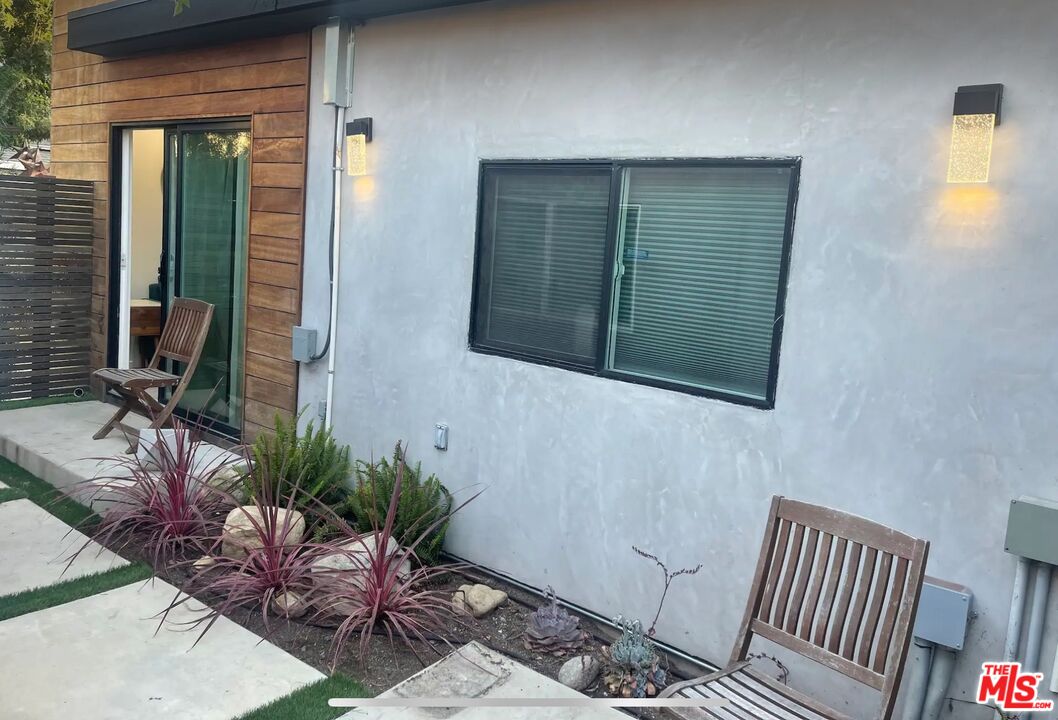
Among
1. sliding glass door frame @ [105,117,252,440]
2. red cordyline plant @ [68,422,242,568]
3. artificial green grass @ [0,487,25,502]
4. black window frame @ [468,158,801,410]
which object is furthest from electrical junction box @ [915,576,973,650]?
artificial green grass @ [0,487,25,502]

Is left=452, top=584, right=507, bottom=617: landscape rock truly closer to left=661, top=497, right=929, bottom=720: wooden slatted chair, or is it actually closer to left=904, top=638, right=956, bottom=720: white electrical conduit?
left=661, top=497, right=929, bottom=720: wooden slatted chair

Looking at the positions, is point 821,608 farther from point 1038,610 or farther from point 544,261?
point 544,261

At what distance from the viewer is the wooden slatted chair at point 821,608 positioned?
2.40m

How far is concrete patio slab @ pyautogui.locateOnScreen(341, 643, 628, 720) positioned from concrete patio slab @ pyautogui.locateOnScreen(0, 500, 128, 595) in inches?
69.5

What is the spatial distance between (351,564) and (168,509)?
109 centimetres

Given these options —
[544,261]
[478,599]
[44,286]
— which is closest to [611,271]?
[544,261]

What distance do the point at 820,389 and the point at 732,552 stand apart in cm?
72

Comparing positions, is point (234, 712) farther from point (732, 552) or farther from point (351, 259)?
point (351, 259)

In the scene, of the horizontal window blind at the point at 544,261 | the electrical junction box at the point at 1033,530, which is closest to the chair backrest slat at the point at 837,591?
the electrical junction box at the point at 1033,530

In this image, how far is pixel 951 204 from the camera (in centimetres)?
272

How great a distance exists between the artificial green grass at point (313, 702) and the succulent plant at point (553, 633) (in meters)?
0.76

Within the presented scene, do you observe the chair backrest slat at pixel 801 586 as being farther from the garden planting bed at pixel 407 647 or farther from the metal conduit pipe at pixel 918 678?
the garden planting bed at pixel 407 647

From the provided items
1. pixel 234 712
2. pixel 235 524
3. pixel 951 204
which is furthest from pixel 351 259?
pixel 951 204

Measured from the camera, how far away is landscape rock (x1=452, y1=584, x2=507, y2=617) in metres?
3.76
